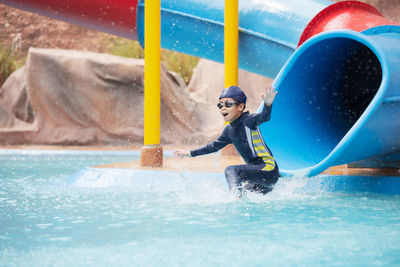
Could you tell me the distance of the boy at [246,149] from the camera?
Answer: 12.8ft

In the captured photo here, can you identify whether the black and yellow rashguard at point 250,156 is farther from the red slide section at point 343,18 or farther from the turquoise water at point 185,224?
the red slide section at point 343,18

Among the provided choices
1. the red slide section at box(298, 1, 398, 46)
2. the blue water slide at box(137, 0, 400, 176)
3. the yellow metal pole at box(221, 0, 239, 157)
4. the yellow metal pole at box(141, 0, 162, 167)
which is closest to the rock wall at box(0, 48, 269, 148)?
the blue water slide at box(137, 0, 400, 176)

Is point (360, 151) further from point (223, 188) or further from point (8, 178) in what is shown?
point (8, 178)

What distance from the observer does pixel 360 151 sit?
407 cm

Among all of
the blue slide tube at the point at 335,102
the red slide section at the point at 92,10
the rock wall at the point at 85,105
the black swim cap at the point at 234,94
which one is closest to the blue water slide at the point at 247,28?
the red slide section at the point at 92,10

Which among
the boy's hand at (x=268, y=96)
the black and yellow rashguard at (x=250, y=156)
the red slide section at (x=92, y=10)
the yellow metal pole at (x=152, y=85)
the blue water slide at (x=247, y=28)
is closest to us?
the boy's hand at (x=268, y=96)

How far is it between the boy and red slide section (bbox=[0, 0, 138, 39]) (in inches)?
125

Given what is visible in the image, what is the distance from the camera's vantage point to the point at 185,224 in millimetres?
3066

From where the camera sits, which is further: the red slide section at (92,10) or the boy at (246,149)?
the red slide section at (92,10)

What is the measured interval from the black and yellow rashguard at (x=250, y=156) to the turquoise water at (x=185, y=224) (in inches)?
4.5

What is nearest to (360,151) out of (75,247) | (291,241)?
(291,241)

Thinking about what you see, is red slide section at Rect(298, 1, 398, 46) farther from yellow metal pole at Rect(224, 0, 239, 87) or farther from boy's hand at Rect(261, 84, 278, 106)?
boy's hand at Rect(261, 84, 278, 106)

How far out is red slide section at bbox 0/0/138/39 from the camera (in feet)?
22.1

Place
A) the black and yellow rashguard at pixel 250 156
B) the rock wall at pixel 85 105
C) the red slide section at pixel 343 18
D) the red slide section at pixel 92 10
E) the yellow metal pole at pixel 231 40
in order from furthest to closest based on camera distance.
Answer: the rock wall at pixel 85 105
the red slide section at pixel 92 10
the yellow metal pole at pixel 231 40
the red slide section at pixel 343 18
the black and yellow rashguard at pixel 250 156
